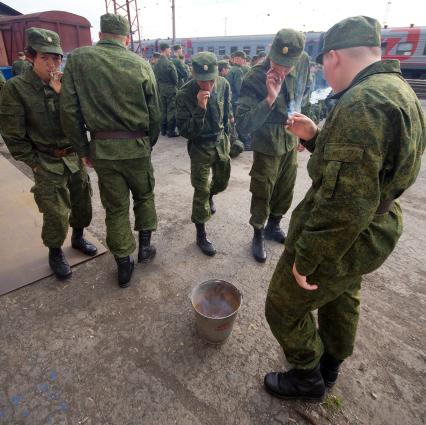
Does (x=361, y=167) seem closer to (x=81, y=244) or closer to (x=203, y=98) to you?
(x=203, y=98)

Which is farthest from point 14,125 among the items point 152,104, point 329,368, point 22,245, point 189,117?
point 329,368

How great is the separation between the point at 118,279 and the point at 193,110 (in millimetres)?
1816

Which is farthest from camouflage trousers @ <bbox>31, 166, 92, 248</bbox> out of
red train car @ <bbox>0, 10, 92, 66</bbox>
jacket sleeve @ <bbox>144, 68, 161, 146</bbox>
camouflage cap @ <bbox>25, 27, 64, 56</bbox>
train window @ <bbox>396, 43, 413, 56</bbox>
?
train window @ <bbox>396, 43, 413, 56</bbox>

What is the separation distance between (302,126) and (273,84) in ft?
3.78

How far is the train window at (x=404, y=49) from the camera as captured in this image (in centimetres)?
1468

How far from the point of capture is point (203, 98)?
2.70 m

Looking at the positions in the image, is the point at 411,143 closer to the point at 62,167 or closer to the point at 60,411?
the point at 60,411

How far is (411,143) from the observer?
3.62 ft

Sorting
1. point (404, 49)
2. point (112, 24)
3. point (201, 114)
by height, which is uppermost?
point (404, 49)

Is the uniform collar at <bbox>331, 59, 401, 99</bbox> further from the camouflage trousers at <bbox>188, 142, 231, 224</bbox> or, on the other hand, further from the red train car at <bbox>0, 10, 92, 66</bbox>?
the red train car at <bbox>0, 10, 92, 66</bbox>

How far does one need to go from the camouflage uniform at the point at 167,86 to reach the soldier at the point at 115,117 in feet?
17.5

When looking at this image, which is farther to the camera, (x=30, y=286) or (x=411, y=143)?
(x=30, y=286)

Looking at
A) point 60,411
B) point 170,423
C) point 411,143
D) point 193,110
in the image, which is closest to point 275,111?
point 193,110

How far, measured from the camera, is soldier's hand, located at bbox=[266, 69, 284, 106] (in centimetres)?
263
